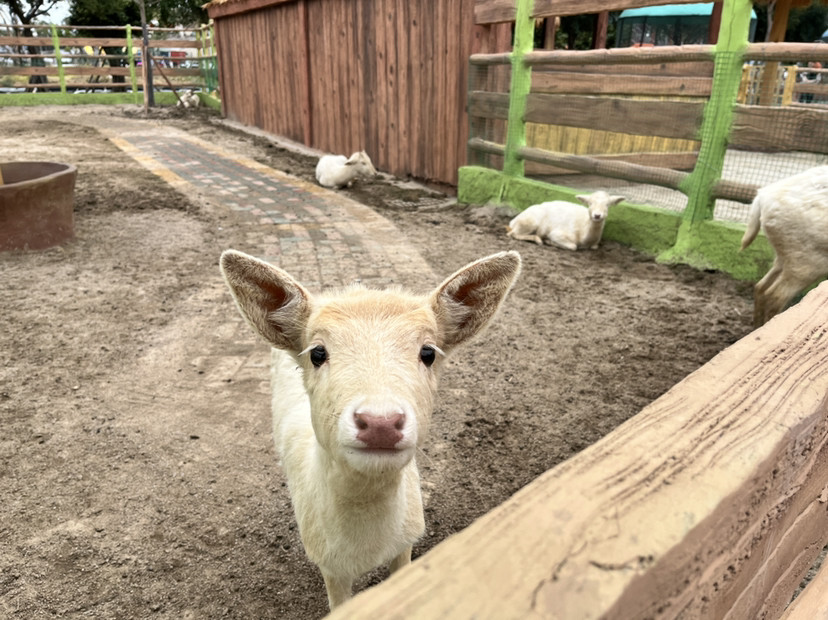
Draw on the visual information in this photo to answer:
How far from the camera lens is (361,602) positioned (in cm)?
73

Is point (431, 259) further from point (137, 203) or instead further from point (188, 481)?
point (137, 203)

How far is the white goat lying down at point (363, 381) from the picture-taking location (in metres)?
1.67

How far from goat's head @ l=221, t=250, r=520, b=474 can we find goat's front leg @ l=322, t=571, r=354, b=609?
0.62m

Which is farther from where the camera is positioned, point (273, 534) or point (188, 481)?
point (188, 481)

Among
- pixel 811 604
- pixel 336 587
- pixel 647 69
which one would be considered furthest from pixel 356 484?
pixel 647 69

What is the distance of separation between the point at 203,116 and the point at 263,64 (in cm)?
544

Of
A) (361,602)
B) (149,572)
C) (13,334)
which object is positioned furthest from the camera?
(13,334)

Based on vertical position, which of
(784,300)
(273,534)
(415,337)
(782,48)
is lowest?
(273,534)

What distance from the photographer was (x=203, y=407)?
3.85m

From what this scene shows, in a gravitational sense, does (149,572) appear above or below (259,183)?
below

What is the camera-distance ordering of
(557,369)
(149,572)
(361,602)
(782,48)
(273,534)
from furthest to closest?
(782,48), (557,369), (273,534), (149,572), (361,602)

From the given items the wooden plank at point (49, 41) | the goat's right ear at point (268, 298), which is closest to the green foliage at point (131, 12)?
the wooden plank at point (49, 41)

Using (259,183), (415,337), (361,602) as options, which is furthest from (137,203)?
(361,602)

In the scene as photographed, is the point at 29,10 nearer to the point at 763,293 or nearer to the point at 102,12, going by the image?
the point at 102,12
